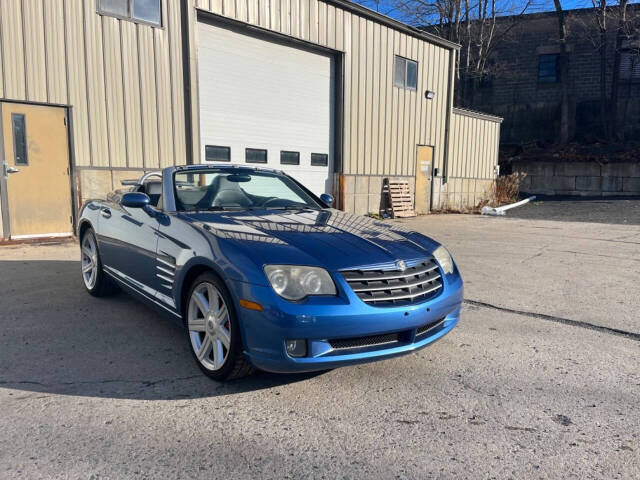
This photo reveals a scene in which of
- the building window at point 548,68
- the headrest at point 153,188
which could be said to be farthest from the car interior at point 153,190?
the building window at point 548,68

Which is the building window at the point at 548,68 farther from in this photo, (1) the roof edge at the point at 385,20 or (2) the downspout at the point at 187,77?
(2) the downspout at the point at 187,77

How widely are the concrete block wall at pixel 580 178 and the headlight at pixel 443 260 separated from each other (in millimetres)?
18638

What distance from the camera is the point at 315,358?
2674 mm

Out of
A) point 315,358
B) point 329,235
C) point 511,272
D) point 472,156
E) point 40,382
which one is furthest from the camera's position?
point 472,156

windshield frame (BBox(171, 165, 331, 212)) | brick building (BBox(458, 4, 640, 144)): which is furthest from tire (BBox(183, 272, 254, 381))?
brick building (BBox(458, 4, 640, 144))

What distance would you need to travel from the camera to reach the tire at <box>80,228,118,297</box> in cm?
485

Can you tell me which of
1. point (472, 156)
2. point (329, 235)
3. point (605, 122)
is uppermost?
point (605, 122)

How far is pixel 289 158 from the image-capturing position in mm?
12070

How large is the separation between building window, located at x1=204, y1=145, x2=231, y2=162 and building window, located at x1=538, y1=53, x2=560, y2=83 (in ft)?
66.8

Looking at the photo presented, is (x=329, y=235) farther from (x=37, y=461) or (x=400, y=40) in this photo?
(x=400, y=40)

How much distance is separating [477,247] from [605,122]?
1873 cm

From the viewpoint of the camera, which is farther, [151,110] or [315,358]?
[151,110]

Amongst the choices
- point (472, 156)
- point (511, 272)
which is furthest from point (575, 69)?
point (511, 272)

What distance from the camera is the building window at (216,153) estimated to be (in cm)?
1028
